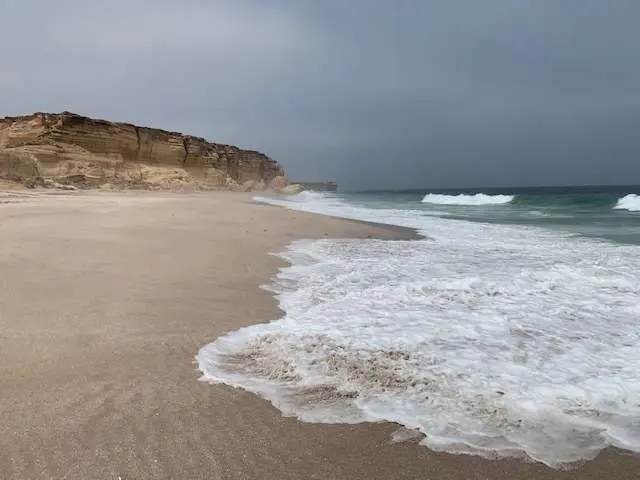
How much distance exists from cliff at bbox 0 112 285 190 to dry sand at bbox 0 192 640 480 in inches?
1120

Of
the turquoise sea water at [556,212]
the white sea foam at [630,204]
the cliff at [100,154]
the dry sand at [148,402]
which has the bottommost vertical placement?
the dry sand at [148,402]

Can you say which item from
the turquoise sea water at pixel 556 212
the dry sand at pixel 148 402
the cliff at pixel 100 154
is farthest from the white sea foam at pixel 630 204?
the cliff at pixel 100 154

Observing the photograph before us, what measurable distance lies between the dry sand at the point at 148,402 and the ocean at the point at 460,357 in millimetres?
170

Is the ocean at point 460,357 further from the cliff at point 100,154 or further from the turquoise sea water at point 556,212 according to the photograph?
the cliff at point 100,154

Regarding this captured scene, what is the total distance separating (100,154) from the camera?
129 feet

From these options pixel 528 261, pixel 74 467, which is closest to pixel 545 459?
pixel 74 467

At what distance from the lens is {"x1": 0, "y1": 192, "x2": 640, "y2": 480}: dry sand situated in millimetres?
2314

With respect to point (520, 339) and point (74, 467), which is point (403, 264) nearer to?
point (520, 339)

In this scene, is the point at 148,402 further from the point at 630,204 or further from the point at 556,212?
the point at 630,204

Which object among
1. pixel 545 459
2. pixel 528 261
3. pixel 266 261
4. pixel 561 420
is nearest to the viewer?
pixel 545 459

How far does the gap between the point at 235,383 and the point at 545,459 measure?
6.27 feet

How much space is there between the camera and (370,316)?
190 inches

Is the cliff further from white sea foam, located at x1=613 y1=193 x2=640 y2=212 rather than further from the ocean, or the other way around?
white sea foam, located at x1=613 y1=193 x2=640 y2=212

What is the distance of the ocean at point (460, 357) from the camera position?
2.77 m
